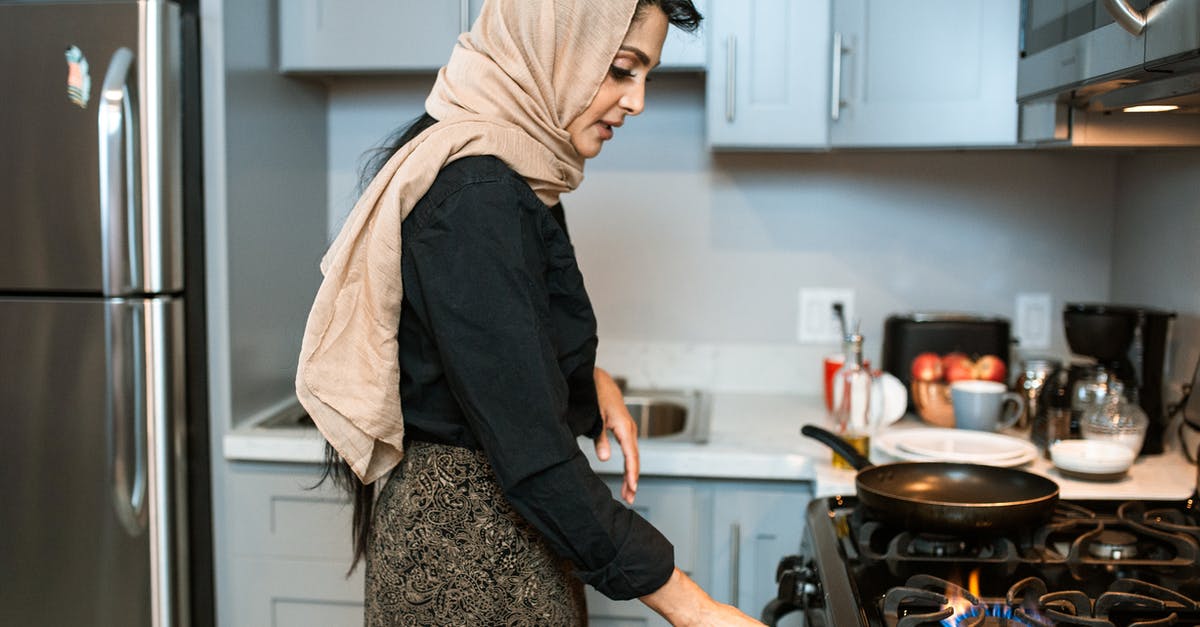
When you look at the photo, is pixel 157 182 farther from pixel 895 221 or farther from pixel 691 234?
pixel 895 221

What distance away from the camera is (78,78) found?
1.80 meters

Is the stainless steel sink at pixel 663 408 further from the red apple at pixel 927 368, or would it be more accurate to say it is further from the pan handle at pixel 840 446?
the pan handle at pixel 840 446

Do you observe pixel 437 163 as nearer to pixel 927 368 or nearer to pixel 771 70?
pixel 771 70

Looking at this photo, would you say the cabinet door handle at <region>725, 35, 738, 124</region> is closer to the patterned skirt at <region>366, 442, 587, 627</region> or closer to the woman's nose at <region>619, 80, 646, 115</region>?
the woman's nose at <region>619, 80, 646, 115</region>

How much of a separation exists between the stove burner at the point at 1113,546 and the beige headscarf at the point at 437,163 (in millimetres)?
778

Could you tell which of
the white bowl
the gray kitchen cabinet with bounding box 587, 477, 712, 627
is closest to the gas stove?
the white bowl

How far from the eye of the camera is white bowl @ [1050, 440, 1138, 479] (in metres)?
1.66

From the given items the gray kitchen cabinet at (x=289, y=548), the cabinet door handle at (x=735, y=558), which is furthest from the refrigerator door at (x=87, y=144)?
the cabinet door handle at (x=735, y=558)

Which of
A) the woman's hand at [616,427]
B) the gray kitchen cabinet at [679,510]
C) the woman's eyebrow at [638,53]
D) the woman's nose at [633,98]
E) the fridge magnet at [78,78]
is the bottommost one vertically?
the gray kitchen cabinet at [679,510]

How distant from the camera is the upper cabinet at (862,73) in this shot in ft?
6.34

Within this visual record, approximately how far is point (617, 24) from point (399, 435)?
510 millimetres

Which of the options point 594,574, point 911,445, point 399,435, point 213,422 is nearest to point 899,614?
point 594,574

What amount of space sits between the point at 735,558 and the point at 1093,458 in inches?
22.7

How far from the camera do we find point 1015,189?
2.32 m
